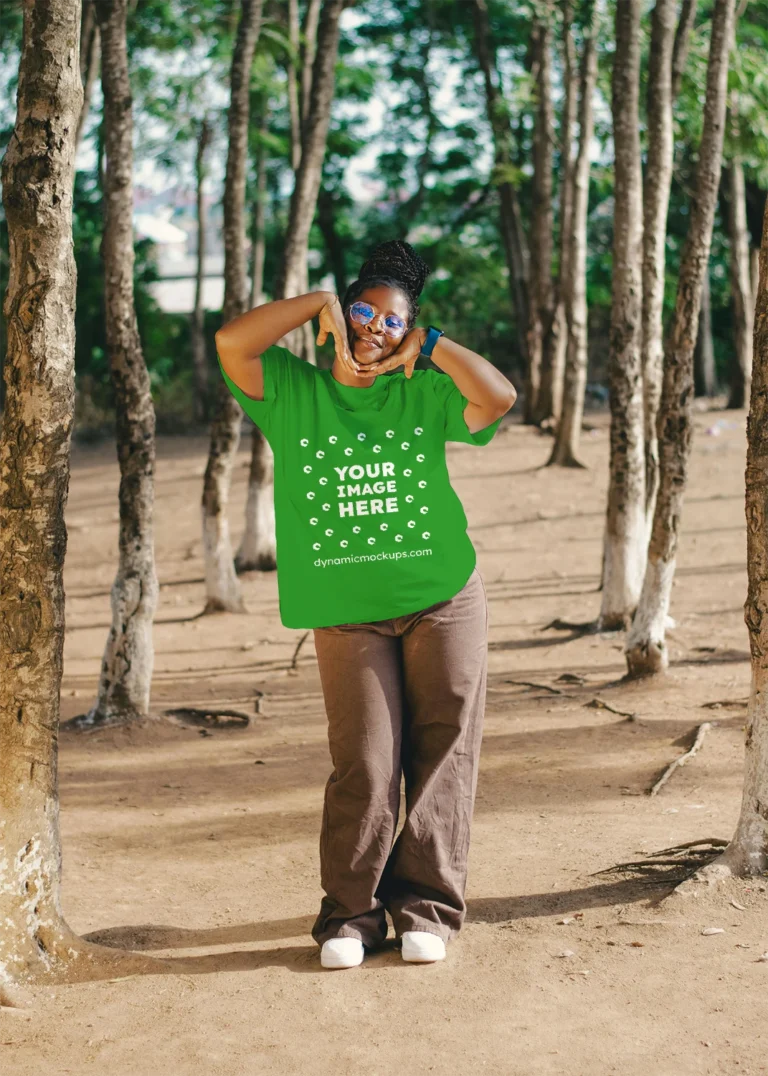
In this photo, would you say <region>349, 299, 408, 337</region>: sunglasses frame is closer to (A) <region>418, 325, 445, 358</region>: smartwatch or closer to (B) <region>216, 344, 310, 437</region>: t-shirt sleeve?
(A) <region>418, 325, 445, 358</region>: smartwatch

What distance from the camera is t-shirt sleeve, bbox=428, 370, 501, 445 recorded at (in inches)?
139

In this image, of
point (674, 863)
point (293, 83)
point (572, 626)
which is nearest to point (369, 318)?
point (674, 863)

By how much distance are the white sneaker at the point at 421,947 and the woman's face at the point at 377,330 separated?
1.62 meters

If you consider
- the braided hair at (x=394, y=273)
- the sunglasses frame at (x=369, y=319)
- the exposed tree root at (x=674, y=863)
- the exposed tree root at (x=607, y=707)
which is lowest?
the exposed tree root at (x=607, y=707)

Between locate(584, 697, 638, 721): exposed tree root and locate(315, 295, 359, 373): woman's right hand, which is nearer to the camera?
locate(315, 295, 359, 373): woman's right hand

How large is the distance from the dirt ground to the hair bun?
6.39 feet

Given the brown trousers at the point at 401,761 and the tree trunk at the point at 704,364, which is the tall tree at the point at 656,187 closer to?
the brown trousers at the point at 401,761

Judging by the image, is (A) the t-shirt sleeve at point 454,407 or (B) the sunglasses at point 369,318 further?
(A) the t-shirt sleeve at point 454,407

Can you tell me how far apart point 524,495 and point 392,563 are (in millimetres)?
11100

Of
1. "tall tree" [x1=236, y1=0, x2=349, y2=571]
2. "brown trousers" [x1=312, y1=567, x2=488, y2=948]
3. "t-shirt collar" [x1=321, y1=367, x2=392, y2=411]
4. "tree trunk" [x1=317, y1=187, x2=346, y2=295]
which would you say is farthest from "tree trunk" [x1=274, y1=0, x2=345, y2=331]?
"tree trunk" [x1=317, y1=187, x2=346, y2=295]

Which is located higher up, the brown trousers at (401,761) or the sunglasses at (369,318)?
the sunglasses at (369,318)

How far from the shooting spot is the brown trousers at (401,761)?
138 inches

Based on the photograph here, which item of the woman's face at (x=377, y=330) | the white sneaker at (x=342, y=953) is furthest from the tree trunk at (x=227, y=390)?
the white sneaker at (x=342, y=953)

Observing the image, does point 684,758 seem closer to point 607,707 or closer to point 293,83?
point 607,707
